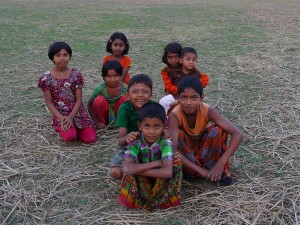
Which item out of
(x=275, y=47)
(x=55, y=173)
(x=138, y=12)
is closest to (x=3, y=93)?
(x=55, y=173)

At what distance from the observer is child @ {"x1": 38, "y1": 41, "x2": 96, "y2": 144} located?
13.3 ft

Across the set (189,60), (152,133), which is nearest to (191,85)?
(152,133)

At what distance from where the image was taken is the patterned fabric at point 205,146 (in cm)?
315

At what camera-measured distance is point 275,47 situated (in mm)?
8391

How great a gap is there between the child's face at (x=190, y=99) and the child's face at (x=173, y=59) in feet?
4.48

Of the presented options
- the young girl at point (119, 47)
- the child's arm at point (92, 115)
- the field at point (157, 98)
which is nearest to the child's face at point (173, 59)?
the young girl at point (119, 47)

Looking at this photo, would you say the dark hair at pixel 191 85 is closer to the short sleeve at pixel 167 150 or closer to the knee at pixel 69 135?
the short sleeve at pixel 167 150

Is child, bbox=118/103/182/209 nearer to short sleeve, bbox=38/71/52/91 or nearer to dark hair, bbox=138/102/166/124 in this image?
dark hair, bbox=138/102/166/124

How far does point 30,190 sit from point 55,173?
1.07 feet

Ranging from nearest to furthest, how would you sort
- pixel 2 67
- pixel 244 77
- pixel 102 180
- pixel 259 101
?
pixel 102 180, pixel 259 101, pixel 244 77, pixel 2 67

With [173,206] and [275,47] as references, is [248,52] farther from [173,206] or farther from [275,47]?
[173,206]

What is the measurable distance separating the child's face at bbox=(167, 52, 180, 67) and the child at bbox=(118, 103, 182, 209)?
1.67m

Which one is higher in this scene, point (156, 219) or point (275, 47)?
point (275, 47)

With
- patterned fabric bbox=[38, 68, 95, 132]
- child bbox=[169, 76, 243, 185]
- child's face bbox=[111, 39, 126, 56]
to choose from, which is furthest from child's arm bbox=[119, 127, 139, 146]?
child's face bbox=[111, 39, 126, 56]
